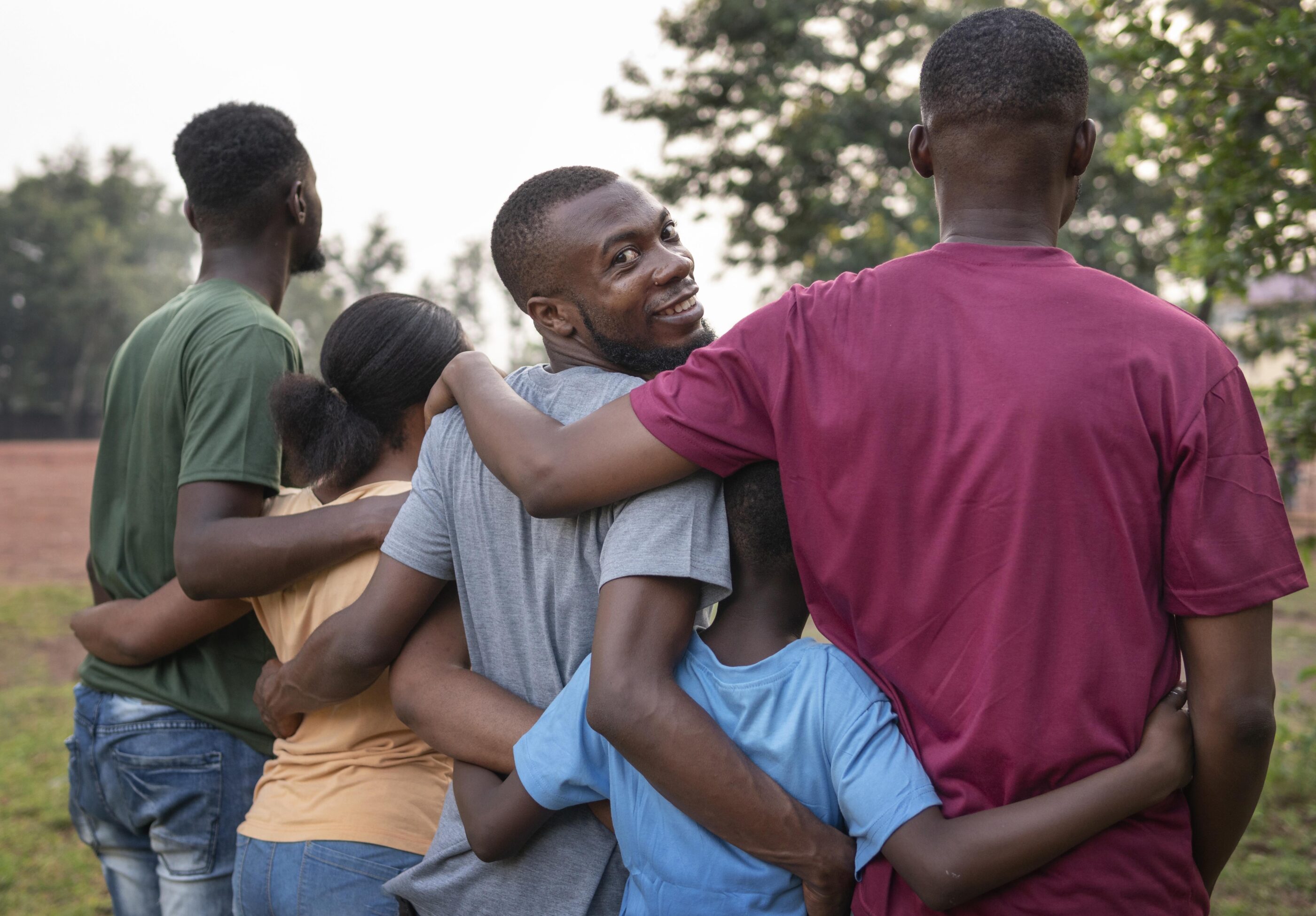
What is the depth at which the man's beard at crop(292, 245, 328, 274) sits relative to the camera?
314cm

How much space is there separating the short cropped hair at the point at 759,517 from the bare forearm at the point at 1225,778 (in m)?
0.64

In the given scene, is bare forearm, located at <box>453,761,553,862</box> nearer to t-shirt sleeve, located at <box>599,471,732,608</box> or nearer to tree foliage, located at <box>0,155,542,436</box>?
t-shirt sleeve, located at <box>599,471,732,608</box>

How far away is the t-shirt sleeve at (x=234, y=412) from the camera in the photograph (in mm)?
2484

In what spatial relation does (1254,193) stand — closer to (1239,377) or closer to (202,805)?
(1239,377)

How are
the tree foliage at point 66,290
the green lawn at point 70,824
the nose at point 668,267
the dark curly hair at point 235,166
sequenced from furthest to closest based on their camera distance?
the tree foliage at point 66,290 → the green lawn at point 70,824 → the dark curly hair at point 235,166 → the nose at point 668,267

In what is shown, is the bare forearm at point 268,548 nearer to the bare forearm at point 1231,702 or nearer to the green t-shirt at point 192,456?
the green t-shirt at point 192,456

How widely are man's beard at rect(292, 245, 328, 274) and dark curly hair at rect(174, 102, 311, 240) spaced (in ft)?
0.74

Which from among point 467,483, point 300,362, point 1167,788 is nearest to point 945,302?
point 1167,788

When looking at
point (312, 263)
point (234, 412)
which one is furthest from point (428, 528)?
point (312, 263)

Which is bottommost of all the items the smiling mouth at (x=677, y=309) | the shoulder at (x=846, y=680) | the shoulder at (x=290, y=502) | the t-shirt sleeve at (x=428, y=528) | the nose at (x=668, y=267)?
the shoulder at (x=290, y=502)

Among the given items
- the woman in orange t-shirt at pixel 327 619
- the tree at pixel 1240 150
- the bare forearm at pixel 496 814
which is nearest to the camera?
the bare forearm at pixel 496 814

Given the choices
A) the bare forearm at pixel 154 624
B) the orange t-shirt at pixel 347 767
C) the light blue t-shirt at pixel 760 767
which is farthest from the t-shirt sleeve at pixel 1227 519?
the bare forearm at pixel 154 624

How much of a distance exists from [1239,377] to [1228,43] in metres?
2.80

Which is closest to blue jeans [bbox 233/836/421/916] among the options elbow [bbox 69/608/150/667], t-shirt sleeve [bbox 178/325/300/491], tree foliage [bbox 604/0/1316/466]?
elbow [bbox 69/608/150/667]
